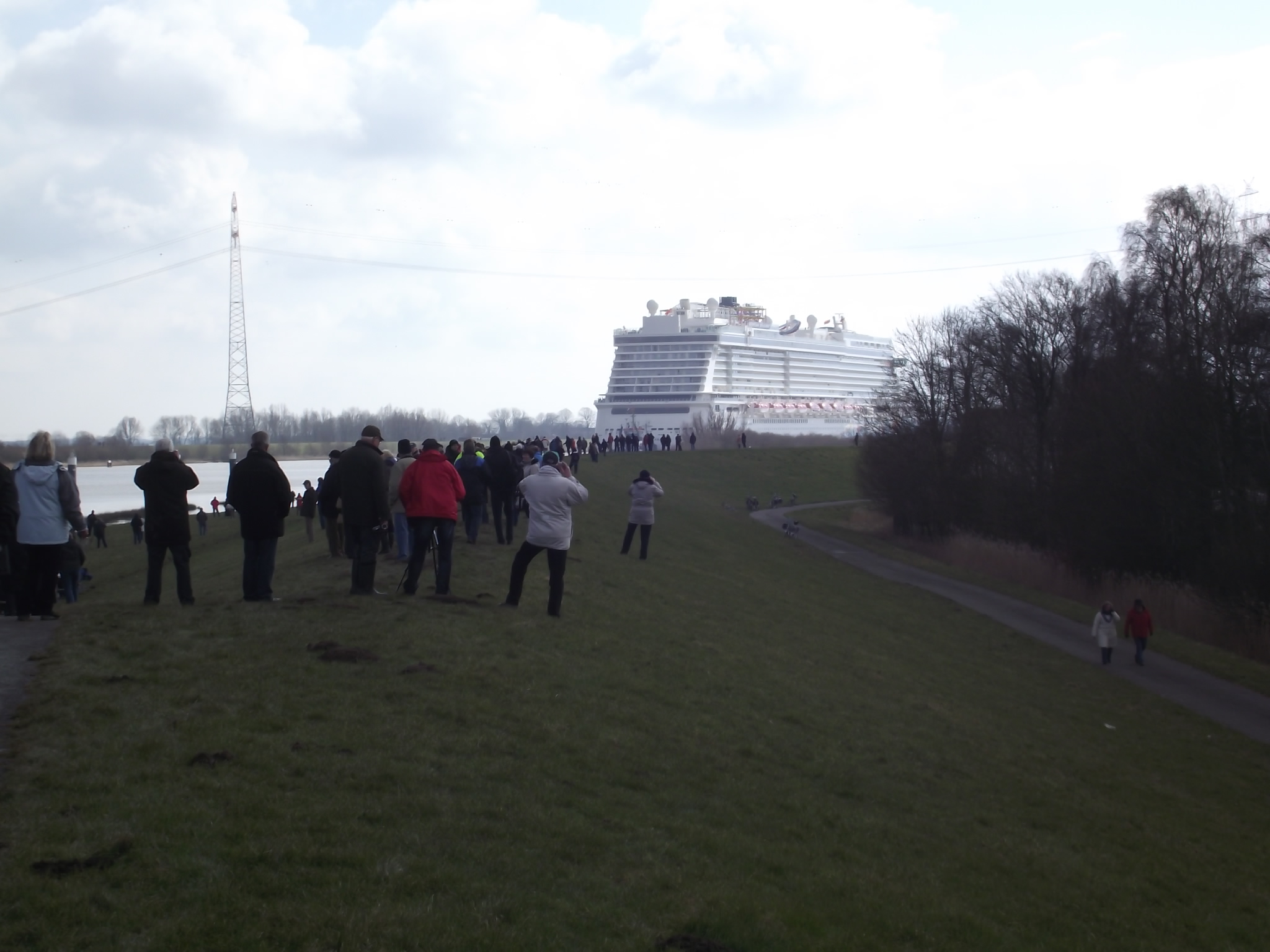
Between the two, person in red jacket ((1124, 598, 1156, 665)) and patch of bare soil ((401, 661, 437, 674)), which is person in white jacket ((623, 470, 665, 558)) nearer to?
person in red jacket ((1124, 598, 1156, 665))

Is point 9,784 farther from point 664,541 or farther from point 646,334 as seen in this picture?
point 646,334

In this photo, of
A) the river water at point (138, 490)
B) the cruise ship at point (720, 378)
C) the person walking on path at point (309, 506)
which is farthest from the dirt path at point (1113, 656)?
the cruise ship at point (720, 378)

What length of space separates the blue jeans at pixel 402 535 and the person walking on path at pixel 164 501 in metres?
4.61

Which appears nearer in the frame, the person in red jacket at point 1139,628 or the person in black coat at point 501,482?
the person in black coat at point 501,482

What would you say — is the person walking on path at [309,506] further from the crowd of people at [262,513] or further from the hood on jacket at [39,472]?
the hood on jacket at [39,472]

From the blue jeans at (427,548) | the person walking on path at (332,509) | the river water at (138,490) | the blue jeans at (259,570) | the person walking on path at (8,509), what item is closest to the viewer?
the person walking on path at (8,509)

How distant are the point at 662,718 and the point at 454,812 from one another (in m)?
3.86

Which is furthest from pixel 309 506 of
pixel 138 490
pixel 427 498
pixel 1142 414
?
pixel 138 490

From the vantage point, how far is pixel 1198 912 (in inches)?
349

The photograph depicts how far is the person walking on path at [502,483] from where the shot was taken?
20.0 meters

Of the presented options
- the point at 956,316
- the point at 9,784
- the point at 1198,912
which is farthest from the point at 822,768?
the point at 956,316

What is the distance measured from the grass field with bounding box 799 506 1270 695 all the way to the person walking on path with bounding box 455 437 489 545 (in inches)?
600

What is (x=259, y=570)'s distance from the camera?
12.6 m

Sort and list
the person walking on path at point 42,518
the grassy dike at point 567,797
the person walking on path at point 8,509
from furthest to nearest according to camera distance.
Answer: the person walking on path at point 42,518
the person walking on path at point 8,509
the grassy dike at point 567,797
